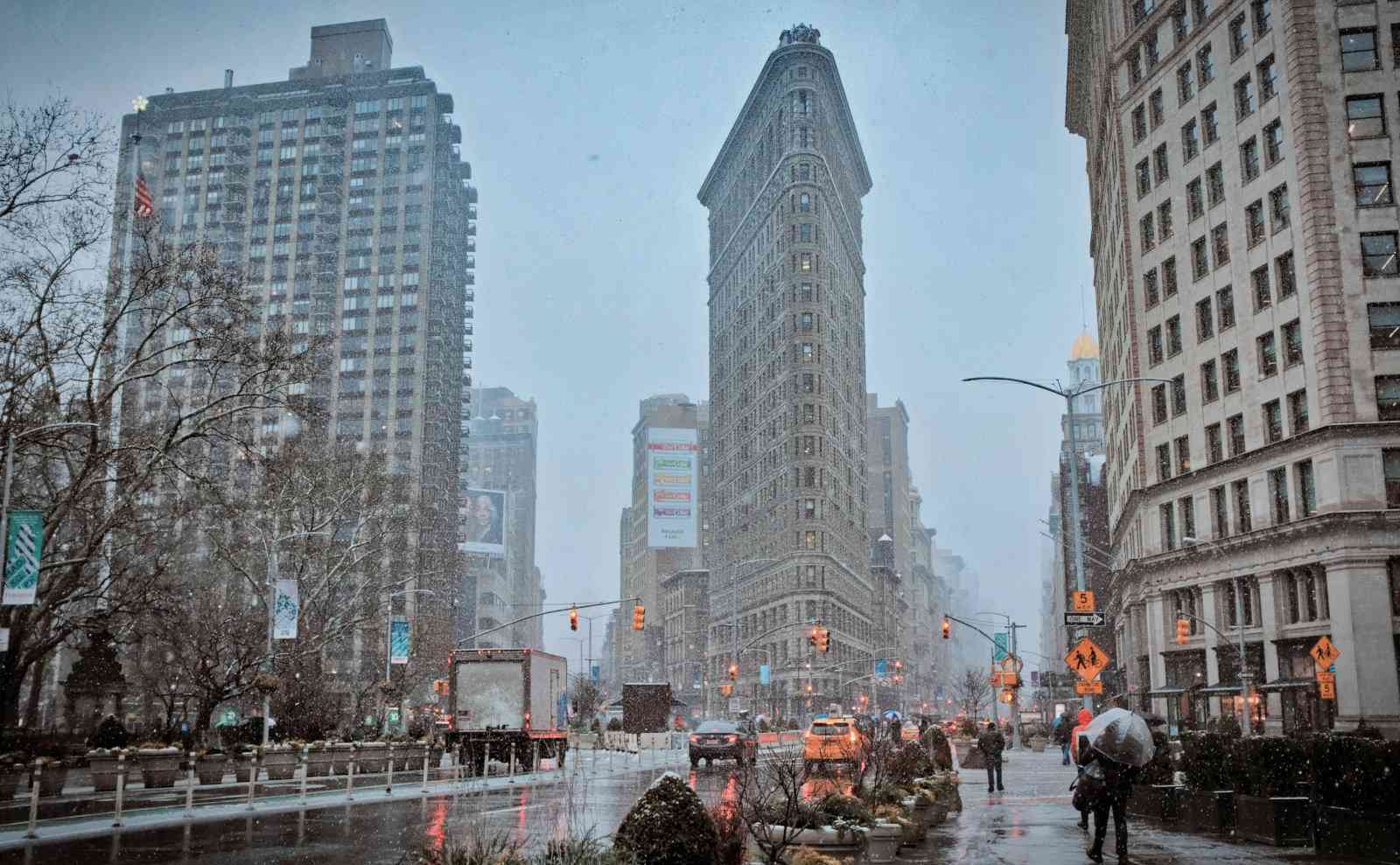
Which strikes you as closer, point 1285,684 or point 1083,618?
point 1083,618

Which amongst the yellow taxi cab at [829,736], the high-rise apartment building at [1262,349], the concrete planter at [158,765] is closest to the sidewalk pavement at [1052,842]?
the yellow taxi cab at [829,736]

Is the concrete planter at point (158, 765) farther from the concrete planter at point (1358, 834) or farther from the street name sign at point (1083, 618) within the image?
the concrete planter at point (1358, 834)

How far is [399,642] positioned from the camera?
49.8m

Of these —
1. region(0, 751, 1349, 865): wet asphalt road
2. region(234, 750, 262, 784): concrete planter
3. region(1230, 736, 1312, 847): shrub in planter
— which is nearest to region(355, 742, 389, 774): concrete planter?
region(234, 750, 262, 784): concrete planter

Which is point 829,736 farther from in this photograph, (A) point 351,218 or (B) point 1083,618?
(A) point 351,218

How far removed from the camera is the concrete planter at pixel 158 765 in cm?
3416

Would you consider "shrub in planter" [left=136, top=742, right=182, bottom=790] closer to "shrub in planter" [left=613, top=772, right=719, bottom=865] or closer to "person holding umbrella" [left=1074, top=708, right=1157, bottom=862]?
"person holding umbrella" [left=1074, top=708, right=1157, bottom=862]

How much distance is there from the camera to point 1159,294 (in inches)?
2499

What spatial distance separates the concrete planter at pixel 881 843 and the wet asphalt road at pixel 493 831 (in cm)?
82

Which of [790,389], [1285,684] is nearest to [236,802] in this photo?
[1285,684]

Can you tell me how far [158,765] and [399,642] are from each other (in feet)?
51.0

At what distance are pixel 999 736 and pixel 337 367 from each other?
128 m

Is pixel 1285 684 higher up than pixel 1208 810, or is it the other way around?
pixel 1285 684

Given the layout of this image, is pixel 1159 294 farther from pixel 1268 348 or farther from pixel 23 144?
pixel 23 144
